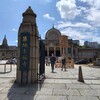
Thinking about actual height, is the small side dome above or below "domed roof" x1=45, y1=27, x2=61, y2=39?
below

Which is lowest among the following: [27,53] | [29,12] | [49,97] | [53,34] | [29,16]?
[49,97]

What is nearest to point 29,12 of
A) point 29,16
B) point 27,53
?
point 29,16

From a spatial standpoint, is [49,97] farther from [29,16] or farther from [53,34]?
[53,34]

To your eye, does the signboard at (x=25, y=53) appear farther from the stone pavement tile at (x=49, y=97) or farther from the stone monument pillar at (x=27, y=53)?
the stone pavement tile at (x=49, y=97)

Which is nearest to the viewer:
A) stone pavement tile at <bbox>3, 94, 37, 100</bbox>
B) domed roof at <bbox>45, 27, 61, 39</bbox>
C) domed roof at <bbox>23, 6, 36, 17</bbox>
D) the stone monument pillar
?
stone pavement tile at <bbox>3, 94, 37, 100</bbox>

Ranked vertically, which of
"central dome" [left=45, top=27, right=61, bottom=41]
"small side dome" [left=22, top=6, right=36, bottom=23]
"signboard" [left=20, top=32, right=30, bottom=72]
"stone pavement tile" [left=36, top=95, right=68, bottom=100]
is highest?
"central dome" [left=45, top=27, right=61, bottom=41]

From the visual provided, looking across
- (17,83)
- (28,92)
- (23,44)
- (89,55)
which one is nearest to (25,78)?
(17,83)

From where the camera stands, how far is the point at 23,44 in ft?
40.7

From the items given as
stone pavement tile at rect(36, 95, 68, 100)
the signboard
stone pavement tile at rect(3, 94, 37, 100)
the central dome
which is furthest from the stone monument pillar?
the central dome

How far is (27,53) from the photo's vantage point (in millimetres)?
12398

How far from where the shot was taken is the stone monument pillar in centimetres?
1233

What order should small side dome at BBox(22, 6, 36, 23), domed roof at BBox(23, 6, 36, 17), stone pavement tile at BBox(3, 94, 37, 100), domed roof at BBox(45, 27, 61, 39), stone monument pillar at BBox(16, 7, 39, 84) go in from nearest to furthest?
1. stone pavement tile at BBox(3, 94, 37, 100)
2. stone monument pillar at BBox(16, 7, 39, 84)
3. small side dome at BBox(22, 6, 36, 23)
4. domed roof at BBox(23, 6, 36, 17)
5. domed roof at BBox(45, 27, 61, 39)

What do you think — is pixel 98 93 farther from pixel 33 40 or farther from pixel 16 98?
pixel 33 40

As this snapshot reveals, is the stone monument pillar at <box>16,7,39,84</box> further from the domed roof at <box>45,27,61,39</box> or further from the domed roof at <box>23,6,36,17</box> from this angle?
the domed roof at <box>45,27,61,39</box>
